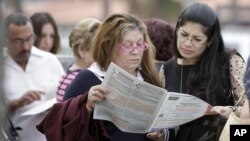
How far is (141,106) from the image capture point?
4.10 meters

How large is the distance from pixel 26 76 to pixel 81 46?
0.58 meters

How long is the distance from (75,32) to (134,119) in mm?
1620

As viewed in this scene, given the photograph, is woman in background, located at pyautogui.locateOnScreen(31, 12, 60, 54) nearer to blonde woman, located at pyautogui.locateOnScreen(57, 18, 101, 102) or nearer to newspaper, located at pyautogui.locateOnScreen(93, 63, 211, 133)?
blonde woman, located at pyautogui.locateOnScreen(57, 18, 101, 102)

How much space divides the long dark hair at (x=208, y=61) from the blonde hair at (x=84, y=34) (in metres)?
0.97

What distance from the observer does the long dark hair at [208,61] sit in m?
4.54

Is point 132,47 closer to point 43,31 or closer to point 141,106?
point 141,106

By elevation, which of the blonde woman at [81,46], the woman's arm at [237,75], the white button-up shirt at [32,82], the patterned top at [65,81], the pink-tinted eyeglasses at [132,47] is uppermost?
the pink-tinted eyeglasses at [132,47]

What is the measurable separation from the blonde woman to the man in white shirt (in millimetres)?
235

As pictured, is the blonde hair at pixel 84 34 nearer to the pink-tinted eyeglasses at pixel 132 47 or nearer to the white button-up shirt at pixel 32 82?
the white button-up shirt at pixel 32 82

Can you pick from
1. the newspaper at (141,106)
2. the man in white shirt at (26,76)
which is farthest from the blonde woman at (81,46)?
the newspaper at (141,106)

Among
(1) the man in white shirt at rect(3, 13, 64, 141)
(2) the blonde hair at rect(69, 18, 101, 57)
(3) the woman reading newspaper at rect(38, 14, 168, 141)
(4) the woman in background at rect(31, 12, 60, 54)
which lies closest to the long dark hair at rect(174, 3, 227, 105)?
(3) the woman reading newspaper at rect(38, 14, 168, 141)

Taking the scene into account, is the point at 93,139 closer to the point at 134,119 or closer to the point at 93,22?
the point at 134,119

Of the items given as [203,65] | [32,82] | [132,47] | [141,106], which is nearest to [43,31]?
[32,82]

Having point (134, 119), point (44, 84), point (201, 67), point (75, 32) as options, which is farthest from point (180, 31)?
point (44, 84)
